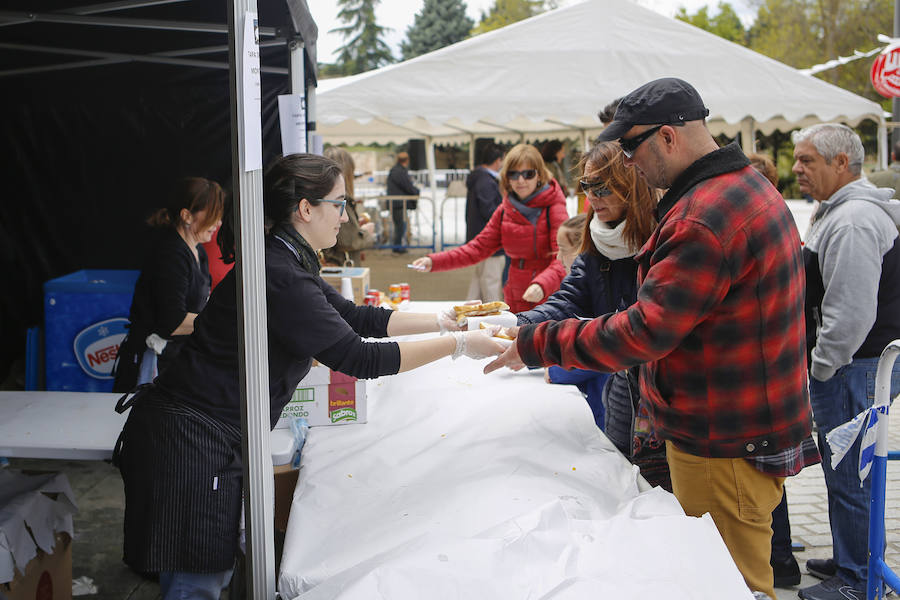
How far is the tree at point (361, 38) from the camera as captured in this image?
61.4 meters

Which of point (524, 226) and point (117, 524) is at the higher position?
point (524, 226)

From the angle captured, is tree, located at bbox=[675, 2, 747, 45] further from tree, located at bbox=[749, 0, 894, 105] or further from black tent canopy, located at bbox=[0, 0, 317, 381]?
black tent canopy, located at bbox=[0, 0, 317, 381]

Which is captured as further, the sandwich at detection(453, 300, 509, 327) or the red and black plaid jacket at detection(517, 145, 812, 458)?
the sandwich at detection(453, 300, 509, 327)

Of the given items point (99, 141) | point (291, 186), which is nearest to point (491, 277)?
point (99, 141)

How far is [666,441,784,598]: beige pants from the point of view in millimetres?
1998

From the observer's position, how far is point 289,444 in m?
2.59

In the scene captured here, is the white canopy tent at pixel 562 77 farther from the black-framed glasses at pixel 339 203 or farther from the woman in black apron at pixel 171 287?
the black-framed glasses at pixel 339 203

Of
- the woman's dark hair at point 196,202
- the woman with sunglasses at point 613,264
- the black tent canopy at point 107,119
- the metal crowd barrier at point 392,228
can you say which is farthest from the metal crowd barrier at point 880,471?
the metal crowd barrier at point 392,228

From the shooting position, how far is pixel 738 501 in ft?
6.61

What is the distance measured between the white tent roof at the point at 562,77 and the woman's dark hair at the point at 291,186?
5591 mm

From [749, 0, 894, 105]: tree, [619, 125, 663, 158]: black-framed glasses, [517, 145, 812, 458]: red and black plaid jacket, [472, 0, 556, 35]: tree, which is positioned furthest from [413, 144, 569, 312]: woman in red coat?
[472, 0, 556, 35]: tree

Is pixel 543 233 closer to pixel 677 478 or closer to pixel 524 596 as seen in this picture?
pixel 677 478

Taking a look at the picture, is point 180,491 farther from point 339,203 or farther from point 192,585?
point 339,203

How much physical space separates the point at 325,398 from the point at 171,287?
4.45 ft
